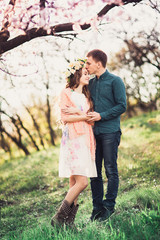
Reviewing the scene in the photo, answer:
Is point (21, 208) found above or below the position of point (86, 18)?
below

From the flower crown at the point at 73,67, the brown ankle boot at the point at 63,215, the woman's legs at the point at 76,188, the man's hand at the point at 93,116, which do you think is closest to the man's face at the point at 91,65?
the flower crown at the point at 73,67

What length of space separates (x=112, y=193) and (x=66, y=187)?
3024mm

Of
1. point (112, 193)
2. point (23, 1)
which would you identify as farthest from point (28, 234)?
point (23, 1)

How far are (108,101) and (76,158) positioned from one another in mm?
873

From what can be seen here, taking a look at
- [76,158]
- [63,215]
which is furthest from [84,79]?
[63,215]

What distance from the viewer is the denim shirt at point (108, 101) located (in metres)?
3.48

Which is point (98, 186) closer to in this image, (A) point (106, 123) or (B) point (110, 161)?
(B) point (110, 161)

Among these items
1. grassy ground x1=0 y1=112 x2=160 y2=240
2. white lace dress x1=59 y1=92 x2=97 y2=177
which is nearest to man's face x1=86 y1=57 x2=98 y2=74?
white lace dress x1=59 y1=92 x2=97 y2=177

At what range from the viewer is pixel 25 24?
393cm

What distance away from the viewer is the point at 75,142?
3305 mm

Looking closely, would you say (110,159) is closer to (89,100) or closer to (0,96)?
(89,100)

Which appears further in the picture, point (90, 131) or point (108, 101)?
point (108, 101)

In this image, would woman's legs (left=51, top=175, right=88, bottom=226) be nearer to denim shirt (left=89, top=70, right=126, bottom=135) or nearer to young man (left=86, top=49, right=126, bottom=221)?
young man (left=86, top=49, right=126, bottom=221)

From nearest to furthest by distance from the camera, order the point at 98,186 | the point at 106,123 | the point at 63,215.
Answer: the point at 63,215 → the point at 106,123 → the point at 98,186
